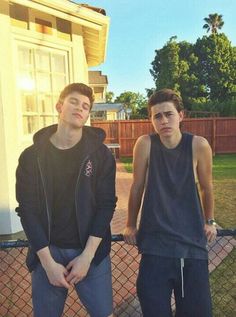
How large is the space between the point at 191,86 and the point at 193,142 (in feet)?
122

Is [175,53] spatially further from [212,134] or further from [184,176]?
[184,176]

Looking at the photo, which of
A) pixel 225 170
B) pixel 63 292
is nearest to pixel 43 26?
pixel 63 292

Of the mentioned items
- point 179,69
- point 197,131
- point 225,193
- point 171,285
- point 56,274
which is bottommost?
point 225,193

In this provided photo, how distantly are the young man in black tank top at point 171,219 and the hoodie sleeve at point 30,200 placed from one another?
0.58 m

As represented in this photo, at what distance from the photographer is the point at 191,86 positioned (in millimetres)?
38062

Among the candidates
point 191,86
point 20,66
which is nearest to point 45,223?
point 20,66

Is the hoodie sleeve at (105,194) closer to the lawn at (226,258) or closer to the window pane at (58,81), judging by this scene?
the lawn at (226,258)

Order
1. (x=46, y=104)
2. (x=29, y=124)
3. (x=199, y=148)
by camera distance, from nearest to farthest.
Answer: (x=199, y=148)
(x=29, y=124)
(x=46, y=104)

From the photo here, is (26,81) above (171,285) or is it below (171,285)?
above

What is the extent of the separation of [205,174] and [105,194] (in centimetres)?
59

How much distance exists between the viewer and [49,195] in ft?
6.50

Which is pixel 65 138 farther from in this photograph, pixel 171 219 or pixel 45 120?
pixel 45 120

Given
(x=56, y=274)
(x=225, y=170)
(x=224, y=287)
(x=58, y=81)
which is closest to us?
(x=56, y=274)

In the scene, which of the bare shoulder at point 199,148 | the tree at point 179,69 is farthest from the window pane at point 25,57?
the tree at point 179,69
